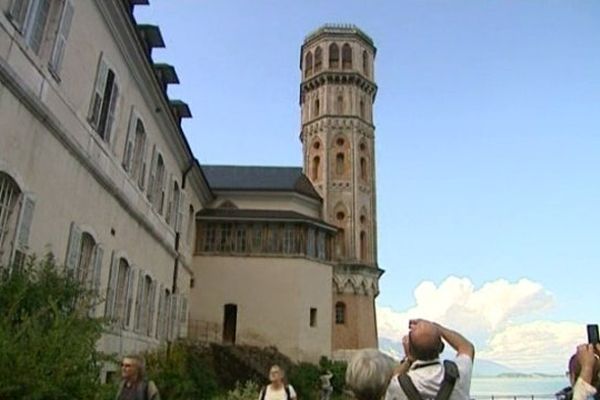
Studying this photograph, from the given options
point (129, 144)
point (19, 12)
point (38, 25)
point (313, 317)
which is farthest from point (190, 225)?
point (19, 12)

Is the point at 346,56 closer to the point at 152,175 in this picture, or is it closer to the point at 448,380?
the point at 152,175

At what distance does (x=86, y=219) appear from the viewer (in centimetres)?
1289

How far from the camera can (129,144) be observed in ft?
52.5

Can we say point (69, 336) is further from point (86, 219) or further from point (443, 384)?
point (86, 219)

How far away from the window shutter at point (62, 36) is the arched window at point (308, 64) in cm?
3385

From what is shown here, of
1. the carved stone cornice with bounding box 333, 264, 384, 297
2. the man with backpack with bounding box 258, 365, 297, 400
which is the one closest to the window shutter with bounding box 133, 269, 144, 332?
the man with backpack with bounding box 258, 365, 297, 400

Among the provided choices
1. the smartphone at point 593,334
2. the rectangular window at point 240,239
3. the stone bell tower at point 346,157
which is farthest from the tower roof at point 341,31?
the smartphone at point 593,334

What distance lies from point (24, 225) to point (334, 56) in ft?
119

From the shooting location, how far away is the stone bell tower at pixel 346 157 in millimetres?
34875

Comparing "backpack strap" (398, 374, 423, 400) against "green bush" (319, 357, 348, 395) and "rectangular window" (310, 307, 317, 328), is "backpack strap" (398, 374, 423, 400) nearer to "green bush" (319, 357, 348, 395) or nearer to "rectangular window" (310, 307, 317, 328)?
"green bush" (319, 357, 348, 395)

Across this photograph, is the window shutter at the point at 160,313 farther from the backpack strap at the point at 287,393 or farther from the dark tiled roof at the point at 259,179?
the dark tiled roof at the point at 259,179

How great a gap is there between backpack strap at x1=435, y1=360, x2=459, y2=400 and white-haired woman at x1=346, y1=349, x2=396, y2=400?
30 cm

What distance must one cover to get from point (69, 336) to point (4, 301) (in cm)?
182

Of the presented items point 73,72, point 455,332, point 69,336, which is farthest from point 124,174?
point 455,332
